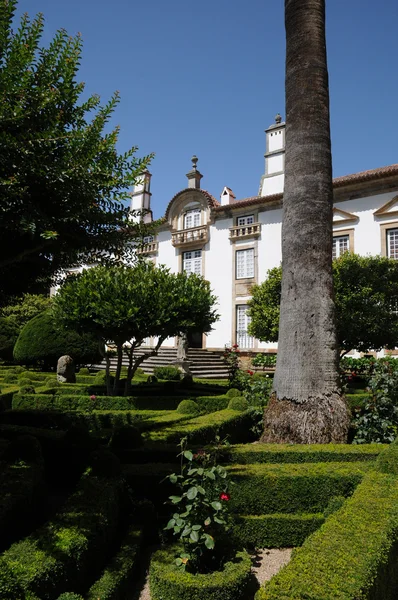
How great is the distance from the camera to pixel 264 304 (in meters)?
18.5

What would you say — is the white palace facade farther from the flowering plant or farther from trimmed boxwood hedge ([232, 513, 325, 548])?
the flowering plant

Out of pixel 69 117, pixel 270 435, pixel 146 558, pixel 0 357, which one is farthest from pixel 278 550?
pixel 0 357

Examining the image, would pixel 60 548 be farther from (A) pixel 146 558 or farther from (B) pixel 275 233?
(B) pixel 275 233

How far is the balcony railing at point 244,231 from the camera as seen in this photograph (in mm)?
24320

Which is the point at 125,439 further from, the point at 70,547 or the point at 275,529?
the point at 70,547

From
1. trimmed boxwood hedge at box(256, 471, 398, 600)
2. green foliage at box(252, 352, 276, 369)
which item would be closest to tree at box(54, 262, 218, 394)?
trimmed boxwood hedge at box(256, 471, 398, 600)

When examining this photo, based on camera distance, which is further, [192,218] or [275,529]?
[192,218]

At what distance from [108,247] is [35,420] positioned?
536 centimetres

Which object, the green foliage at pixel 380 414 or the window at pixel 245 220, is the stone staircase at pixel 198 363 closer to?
the window at pixel 245 220

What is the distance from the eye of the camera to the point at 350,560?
2969 millimetres

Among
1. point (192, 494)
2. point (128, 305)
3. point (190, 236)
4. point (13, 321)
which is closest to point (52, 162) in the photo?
point (192, 494)

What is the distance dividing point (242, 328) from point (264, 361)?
3.42 meters

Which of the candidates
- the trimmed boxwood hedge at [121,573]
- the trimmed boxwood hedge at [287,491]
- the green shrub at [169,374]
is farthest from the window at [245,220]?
the trimmed boxwood hedge at [121,573]

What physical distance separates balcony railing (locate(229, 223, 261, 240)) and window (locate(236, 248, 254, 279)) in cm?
84
